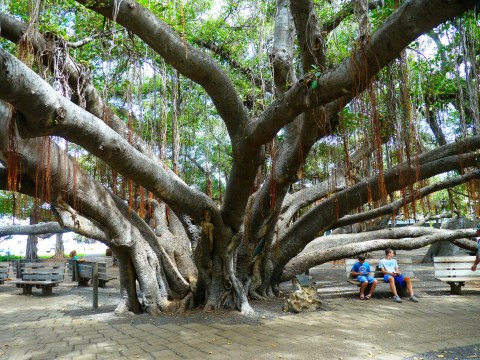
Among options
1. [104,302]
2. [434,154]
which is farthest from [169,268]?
[434,154]

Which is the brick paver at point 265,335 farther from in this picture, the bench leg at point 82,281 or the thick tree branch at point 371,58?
the bench leg at point 82,281

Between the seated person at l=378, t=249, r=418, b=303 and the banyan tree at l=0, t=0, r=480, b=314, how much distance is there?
0.46 meters

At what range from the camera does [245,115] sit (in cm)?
496

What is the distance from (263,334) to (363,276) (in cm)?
326

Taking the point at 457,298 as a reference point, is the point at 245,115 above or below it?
above

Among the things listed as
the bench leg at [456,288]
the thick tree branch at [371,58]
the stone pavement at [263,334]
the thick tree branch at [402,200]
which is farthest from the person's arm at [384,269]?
the thick tree branch at [371,58]

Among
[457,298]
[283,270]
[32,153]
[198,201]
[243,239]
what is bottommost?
[457,298]

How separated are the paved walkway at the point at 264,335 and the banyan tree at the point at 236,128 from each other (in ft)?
3.40

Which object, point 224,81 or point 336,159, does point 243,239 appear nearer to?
point 336,159

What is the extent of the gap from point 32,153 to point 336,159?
12.5ft

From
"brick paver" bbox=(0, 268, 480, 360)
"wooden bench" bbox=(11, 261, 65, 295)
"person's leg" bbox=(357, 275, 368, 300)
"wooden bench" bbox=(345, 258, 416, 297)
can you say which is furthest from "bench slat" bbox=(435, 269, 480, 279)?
"wooden bench" bbox=(11, 261, 65, 295)

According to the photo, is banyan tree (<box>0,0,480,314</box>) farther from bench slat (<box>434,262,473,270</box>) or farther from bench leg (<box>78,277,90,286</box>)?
bench leg (<box>78,277,90,286</box>)

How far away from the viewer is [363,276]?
7414 millimetres

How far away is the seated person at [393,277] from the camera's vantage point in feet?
22.9
